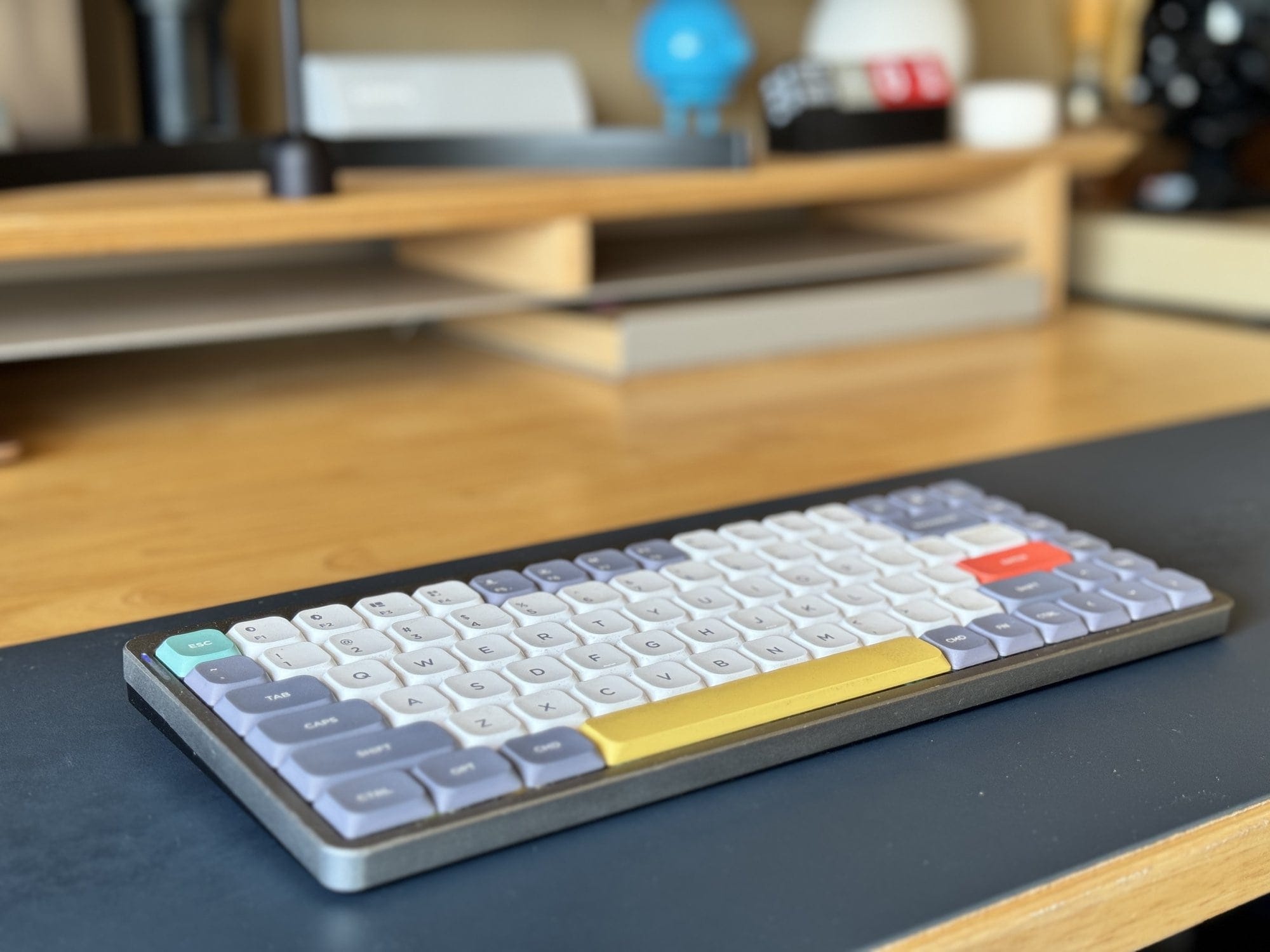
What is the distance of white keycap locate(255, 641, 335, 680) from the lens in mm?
477

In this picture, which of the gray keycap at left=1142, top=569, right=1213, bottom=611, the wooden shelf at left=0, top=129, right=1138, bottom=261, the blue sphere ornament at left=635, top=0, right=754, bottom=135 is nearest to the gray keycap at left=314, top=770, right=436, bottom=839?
the gray keycap at left=1142, top=569, right=1213, bottom=611

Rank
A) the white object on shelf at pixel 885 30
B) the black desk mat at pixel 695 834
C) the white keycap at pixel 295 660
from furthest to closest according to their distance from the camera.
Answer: the white object on shelf at pixel 885 30 < the white keycap at pixel 295 660 < the black desk mat at pixel 695 834

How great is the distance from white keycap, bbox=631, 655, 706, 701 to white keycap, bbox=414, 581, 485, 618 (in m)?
0.09

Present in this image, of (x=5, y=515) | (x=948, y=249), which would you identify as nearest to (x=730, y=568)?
(x=5, y=515)

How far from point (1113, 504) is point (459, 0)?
2.74 ft

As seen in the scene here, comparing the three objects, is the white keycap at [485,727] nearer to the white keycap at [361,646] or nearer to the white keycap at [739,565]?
the white keycap at [361,646]

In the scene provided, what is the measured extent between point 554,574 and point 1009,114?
92 cm

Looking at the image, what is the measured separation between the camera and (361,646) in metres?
0.49

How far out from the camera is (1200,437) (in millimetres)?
859

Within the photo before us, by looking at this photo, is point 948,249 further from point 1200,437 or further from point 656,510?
point 656,510

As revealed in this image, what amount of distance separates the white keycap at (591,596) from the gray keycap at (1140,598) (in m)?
0.20

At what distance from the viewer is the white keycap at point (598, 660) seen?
1.58 ft

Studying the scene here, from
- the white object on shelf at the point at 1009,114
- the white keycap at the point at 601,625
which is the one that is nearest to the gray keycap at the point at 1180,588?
the white keycap at the point at 601,625

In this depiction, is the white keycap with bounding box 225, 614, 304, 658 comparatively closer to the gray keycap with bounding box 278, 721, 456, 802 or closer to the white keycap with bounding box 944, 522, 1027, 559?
the gray keycap with bounding box 278, 721, 456, 802
